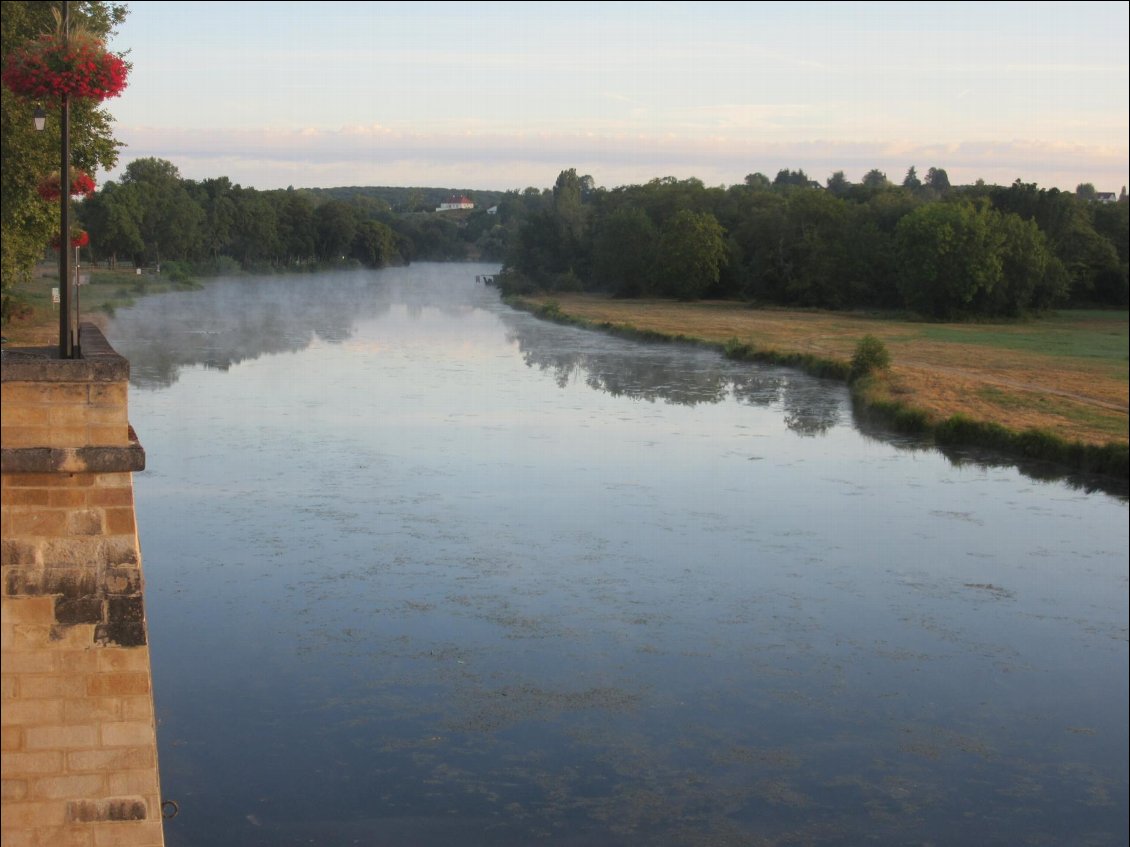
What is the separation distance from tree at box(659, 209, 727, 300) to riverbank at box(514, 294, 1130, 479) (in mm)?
2022

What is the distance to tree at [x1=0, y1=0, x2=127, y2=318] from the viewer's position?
1467 centimetres

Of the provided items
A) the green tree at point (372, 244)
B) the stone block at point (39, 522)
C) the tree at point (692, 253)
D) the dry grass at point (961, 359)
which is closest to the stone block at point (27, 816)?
the stone block at point (39, 522)

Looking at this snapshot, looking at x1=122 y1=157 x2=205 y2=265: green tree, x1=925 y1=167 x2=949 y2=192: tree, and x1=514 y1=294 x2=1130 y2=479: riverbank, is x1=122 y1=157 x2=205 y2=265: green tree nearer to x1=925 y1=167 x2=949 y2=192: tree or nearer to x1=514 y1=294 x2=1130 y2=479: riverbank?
x1=514 y1=294 x2=1130 y2=479: riverbank

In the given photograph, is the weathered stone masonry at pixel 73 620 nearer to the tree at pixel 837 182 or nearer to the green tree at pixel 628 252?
the green tree at pixel 628 252

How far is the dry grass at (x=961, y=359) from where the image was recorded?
78.5 ft

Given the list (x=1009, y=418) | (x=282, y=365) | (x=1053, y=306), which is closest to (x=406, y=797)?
(x=1009, y=418)

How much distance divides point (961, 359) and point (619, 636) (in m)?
25.9

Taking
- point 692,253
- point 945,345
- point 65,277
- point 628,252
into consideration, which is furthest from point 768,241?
point 65,277

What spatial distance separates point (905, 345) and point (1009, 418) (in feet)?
54.9

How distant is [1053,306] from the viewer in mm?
53219

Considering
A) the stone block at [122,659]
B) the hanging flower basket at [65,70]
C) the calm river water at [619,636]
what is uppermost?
the hanging flower basket at [65,70]

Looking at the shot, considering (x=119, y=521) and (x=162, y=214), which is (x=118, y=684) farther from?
(x=162, y=214)

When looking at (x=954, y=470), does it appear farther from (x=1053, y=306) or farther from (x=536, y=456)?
(x=1053, y=306)

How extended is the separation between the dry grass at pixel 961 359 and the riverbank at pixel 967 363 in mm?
40
